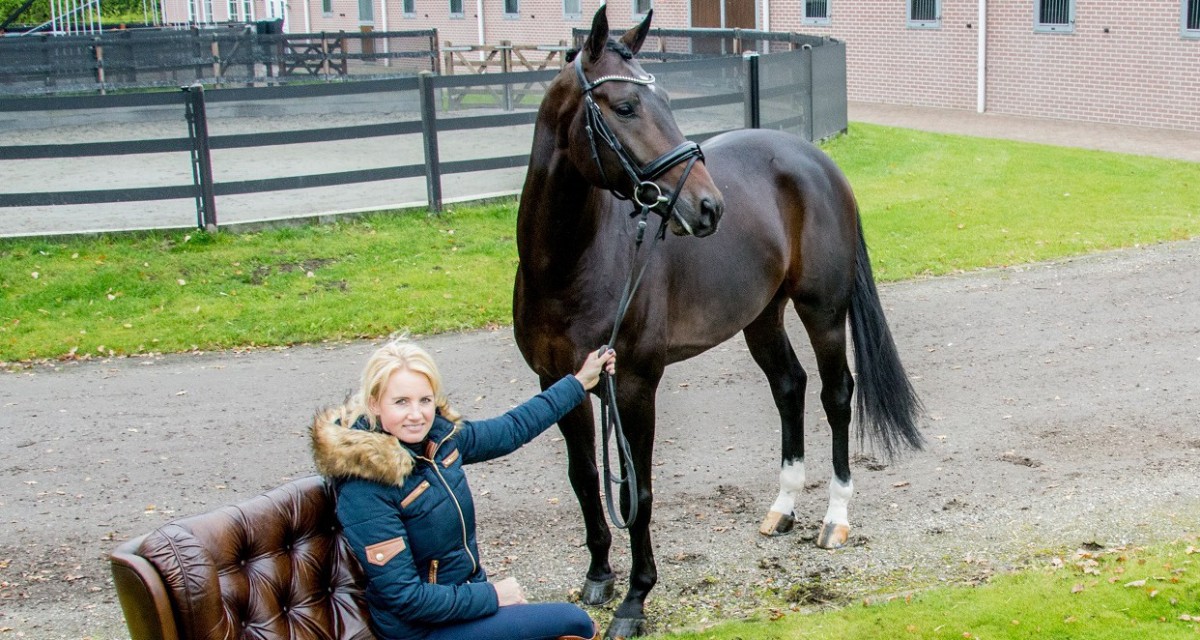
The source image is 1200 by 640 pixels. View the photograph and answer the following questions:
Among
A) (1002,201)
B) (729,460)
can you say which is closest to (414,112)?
(1002,201)

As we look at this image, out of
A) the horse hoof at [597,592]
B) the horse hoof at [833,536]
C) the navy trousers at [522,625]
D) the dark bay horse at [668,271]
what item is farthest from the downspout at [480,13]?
the navy trousers at [522,625]

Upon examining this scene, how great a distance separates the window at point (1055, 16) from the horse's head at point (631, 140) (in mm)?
18868

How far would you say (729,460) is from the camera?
23.2 ft

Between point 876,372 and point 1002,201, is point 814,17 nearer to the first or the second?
point 1002,201

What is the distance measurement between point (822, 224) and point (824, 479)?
152cm

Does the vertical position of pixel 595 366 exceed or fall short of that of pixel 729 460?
it exceeds it

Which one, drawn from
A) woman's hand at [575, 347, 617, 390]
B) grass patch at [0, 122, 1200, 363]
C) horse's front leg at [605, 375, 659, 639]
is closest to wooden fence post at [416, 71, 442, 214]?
grass patch at [0, 122, 1200, 363]

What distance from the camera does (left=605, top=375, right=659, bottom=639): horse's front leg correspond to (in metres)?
5.02

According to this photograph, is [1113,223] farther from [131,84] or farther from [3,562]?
[131,84]

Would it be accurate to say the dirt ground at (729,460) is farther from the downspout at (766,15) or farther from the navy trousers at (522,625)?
the downspout at (766,15)

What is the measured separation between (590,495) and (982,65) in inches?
781

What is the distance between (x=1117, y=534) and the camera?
5828mm

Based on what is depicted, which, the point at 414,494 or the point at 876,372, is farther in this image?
the point at 876,372

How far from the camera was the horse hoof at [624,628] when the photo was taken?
5055 mm
